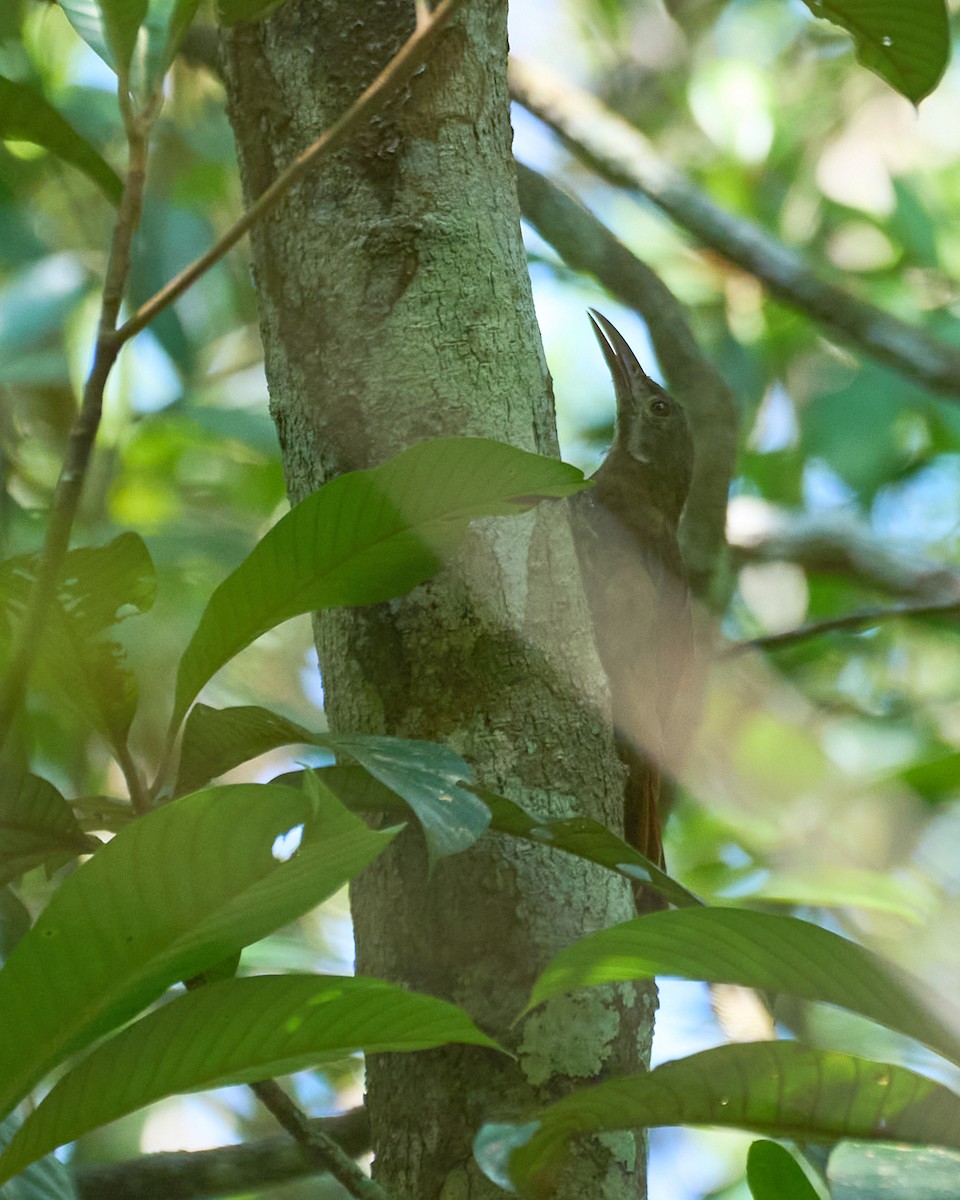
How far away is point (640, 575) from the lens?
2.54m

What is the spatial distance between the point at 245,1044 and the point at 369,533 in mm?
467

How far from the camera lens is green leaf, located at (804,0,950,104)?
1392mm

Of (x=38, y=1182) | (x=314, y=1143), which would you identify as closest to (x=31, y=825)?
(x=38, y=1182)

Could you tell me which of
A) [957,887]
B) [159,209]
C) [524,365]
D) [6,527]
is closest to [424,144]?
[524,365]

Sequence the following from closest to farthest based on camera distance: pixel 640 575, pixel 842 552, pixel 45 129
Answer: pixel 45 129
pixel 640 575
pixel 842 552

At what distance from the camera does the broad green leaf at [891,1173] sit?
3.15ft

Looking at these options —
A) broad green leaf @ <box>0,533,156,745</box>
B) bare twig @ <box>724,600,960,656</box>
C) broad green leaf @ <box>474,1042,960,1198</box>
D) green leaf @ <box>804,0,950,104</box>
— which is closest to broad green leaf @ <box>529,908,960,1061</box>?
broad green leaf @ <box>474,1042,960,1198</box>

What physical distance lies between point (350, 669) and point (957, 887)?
51.4 inches

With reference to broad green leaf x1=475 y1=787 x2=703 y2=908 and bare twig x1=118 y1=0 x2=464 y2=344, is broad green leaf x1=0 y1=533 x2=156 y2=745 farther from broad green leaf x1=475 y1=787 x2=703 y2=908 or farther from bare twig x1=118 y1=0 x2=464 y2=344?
broad green leaf x1=475 y1=787 x2=703 y2=908

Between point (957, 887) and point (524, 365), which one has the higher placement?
point (524, 365)

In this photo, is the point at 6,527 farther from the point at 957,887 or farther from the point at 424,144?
the point at 957,887

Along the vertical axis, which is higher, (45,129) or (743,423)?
(743,423)

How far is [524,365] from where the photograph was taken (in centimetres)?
155

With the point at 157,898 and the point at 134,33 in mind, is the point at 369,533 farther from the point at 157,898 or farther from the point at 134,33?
the point at 134,33
